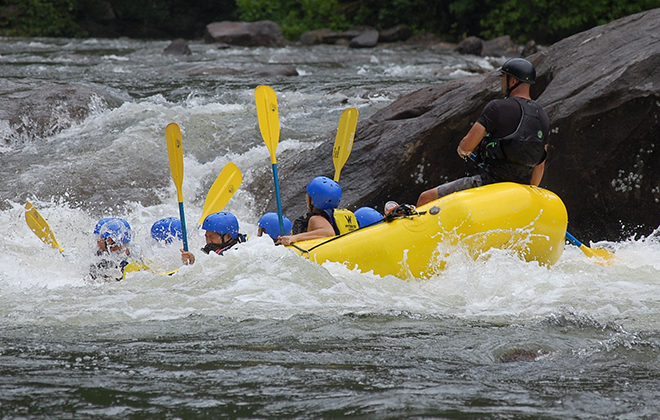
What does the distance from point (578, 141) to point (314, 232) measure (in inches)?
97.5

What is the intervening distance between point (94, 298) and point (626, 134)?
4240 mm

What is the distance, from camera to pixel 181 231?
5699 millimetres

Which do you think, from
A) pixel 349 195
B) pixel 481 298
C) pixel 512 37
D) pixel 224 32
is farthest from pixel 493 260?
pixel 512 37

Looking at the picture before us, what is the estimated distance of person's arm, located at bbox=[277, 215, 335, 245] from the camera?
15.9ft

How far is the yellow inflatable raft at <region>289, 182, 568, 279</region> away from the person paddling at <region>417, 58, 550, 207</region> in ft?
0.89

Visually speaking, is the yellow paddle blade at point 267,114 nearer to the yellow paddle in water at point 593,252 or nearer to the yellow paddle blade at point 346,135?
the yellow paddle blade at point 346,135

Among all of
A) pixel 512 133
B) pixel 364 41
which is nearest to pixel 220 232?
pixel 512 133

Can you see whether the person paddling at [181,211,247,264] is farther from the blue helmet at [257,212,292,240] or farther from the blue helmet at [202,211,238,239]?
the blue helmet at [257,212,292,240]

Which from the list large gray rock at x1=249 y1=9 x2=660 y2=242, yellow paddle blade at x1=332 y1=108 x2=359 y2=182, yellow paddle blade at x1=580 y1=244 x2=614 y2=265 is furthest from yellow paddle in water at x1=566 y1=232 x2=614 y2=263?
yellow paddle blade at x1=332 y1=108 x2=359 y2=182

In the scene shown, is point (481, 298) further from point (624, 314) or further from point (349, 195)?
point (349, 195)

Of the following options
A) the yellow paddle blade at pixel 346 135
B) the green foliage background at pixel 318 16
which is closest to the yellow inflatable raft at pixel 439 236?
the yellow paddle blade at pixel 346 135

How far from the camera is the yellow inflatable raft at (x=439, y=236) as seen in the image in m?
4.61

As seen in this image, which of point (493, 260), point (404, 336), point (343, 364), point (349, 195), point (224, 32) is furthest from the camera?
point (224, 32)

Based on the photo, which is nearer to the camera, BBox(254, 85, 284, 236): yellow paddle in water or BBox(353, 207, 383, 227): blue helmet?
BBox(353, 207, 383, 227): blue helmet
